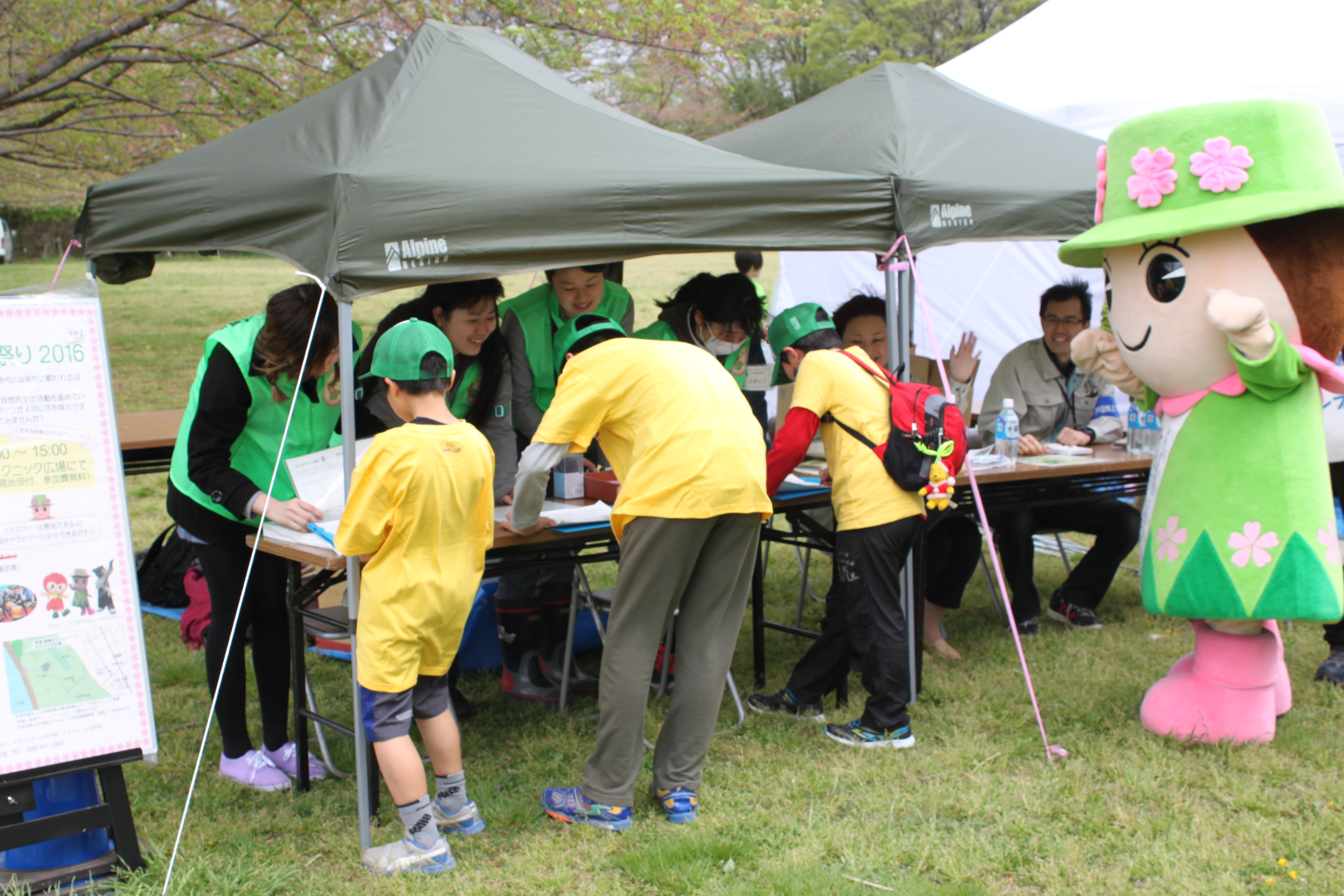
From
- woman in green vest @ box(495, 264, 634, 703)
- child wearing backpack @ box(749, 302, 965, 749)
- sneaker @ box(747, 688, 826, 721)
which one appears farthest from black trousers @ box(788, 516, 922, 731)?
woman in green vest @ box(495, 264, 634, 703)

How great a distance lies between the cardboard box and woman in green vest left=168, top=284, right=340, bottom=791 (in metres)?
0.94

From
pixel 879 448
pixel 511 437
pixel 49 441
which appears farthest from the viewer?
pixel 511 437

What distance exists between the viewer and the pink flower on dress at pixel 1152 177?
11.0ft

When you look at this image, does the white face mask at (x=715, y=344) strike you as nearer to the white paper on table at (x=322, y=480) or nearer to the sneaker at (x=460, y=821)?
the white paper on table at (x=322, y=480)

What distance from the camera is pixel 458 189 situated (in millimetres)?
2941

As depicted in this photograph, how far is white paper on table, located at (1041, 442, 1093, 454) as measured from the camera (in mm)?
4727

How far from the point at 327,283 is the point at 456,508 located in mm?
654

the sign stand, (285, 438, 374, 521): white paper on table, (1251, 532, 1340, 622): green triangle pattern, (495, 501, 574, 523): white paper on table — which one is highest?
(285, 438, 374, 521): white paper on table

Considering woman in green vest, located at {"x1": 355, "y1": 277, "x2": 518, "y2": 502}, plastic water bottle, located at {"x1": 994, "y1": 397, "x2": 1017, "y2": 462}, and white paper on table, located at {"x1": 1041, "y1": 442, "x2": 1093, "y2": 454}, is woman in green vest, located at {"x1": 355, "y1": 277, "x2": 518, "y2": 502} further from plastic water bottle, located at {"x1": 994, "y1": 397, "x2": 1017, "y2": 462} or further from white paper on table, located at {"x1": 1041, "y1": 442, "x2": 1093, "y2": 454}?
white paper on table, located at {"x1": 1041, "y1": 442, "x2": 1093, "y2": 454}

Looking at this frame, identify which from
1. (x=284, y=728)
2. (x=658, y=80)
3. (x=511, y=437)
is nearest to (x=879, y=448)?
(x=511, y=437)

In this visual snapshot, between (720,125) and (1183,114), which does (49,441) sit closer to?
(1183,114)

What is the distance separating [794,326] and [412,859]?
206 centimetres

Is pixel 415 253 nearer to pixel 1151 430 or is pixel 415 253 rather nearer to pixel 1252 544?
pixel 1252 544

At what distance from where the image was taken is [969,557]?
4711 millimetres
